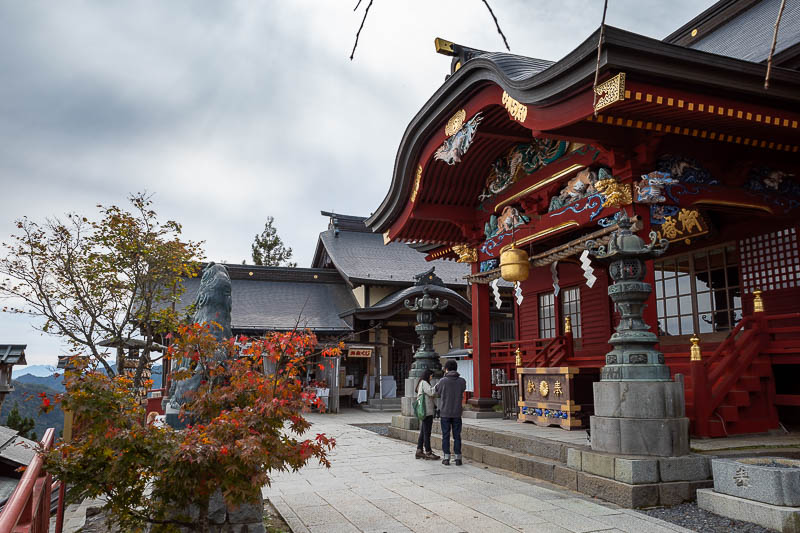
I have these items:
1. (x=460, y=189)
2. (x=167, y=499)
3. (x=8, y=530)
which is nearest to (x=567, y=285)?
(x=460, y=189)

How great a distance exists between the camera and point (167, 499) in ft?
12.3

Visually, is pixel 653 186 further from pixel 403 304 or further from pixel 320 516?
pixel 403 304

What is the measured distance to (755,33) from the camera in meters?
10.7

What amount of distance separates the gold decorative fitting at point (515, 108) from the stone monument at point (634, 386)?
2108 millimetres

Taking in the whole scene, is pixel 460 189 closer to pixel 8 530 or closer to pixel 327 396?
pixel 8 530

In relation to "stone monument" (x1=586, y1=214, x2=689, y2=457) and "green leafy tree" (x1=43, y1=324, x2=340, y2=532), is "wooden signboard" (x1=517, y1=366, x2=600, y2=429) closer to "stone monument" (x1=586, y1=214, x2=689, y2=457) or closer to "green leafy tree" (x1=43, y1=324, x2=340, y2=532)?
"stone monument" (x1=586, y1=214, x2=689, y2=457)

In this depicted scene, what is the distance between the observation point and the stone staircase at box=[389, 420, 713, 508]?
5.39m

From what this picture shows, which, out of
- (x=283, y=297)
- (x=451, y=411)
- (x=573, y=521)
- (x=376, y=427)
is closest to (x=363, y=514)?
(x=573, y=521)

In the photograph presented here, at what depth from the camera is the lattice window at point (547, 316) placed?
13.8m

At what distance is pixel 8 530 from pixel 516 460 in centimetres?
631

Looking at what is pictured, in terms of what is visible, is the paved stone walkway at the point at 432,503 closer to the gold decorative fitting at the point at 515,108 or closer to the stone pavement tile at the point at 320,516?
the stone pavement tile at the point at 320,516

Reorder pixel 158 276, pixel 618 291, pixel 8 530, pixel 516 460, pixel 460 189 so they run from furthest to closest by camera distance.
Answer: pixel 158 276 → pixel 460 189 → pixel 516 460 → pixel 618 291 → pixel 8 530

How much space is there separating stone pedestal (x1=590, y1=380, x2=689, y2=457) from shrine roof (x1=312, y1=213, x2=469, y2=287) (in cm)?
1826

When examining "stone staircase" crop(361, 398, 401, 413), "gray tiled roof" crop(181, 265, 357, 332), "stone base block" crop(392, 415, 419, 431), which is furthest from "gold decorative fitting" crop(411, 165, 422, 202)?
"gray tiled roof" crop(181, 265, 357, 332)
